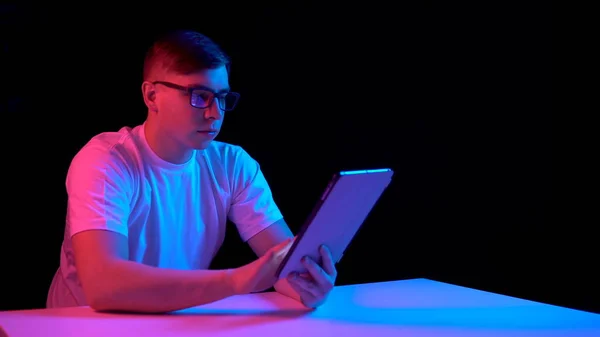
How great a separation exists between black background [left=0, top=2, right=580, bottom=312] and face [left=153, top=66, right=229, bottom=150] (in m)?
0.68

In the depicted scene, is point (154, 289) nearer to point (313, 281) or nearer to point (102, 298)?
point (102, 298)

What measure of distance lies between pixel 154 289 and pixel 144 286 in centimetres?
2

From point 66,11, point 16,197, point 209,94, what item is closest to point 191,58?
point 209,94

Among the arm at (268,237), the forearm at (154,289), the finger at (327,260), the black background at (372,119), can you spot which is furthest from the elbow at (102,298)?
the black background at (372,119)

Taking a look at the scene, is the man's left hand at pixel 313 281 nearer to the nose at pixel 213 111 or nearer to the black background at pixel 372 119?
the nose at pixel 213 111

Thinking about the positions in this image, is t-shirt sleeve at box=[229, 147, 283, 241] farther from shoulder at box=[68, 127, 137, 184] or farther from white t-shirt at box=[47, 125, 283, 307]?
shoulder at box=[68, 127, 137, 184]

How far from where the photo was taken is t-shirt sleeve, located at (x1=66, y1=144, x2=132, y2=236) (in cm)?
172

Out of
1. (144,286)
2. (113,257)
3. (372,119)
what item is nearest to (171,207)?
(113,257)

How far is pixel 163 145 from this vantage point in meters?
2.07

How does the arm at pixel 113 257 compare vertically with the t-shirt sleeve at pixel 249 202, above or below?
below

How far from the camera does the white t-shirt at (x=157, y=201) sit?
1800 mm

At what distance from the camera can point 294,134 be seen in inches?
111

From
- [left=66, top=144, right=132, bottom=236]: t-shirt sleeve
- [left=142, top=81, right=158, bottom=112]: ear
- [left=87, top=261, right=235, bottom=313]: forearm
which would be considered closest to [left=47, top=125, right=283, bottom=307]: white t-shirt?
[left=66, top=144, right=132, bottom=236]: t-shirt sleeve

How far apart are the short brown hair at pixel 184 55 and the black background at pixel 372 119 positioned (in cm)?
60
